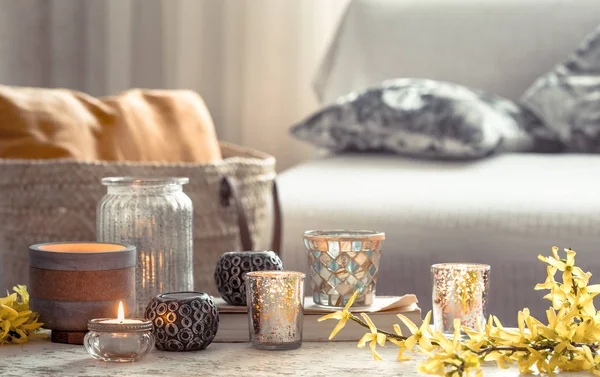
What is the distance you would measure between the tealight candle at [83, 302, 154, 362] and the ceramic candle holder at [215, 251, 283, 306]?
16cm

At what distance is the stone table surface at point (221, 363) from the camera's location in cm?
79

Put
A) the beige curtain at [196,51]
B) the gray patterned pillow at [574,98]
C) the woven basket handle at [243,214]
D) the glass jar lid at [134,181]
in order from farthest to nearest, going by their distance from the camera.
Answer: the beige curtain at [196,51] → the gray patterned pillow at [574,98] → the woven basket handle at [243,214] → the glass jar lid at [134,181]

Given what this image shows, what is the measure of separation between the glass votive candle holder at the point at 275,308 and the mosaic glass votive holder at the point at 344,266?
0.09 meters

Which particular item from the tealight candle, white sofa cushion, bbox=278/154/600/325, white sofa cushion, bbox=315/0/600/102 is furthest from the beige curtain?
the tealight candle

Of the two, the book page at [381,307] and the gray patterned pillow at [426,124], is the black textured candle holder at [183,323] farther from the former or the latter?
the gray patterned pillow at [426,124]

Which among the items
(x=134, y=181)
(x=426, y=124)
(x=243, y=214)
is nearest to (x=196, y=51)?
(x=426, y=124)

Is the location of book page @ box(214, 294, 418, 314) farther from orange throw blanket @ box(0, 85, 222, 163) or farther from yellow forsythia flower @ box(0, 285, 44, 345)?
orange throw blanket @ box(0, 85, 222, 163)

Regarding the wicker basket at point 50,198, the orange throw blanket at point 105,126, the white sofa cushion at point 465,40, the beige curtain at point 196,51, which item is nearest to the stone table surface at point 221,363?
the wicker basket at point 50,198

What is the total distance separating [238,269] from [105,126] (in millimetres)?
812

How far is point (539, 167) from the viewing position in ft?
6.16

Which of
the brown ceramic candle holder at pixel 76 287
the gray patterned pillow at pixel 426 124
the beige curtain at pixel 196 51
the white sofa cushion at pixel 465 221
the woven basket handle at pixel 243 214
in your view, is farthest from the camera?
the beige curtain at pixel 196 51

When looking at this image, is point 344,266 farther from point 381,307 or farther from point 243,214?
point 243,214

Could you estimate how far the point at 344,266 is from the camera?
3.15ft

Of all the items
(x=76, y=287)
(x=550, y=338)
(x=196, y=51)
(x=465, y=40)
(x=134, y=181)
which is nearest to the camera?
(x=550, y=338)
